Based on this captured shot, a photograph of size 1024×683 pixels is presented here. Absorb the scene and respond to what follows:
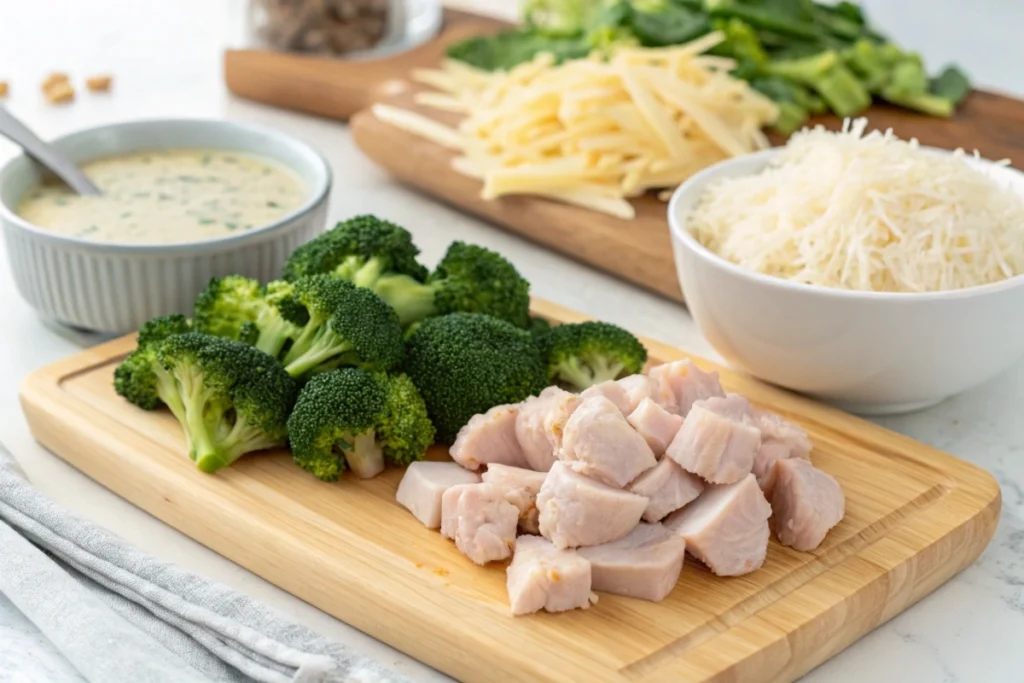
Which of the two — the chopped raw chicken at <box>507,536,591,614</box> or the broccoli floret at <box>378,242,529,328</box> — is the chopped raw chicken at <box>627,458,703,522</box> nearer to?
the chopped raw chicken at <box>507,536,591,614</box>

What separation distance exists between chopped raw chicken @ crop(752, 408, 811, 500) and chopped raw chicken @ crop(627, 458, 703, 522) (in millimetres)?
178

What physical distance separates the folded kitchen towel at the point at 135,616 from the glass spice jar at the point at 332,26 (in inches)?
104

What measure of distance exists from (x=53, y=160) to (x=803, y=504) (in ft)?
7.20

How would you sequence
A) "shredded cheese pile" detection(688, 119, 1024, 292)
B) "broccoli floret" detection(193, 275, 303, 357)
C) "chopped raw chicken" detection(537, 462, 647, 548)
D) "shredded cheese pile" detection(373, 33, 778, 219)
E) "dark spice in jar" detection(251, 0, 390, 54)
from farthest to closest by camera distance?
"dark spice in jar" detection(251, 0, 390, 54), "shredded cheese pile" detection(373, 33, 778, 219), "broccoli floret" detection(193, 275, 303, 357), "shredded cheese pile" detection(688, 119, 1024, 292), "chopped raw chicken" detection(537, 462, 647, 548)

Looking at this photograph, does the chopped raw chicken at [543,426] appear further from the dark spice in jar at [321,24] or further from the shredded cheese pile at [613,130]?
the dark spice in jar at [321,24]

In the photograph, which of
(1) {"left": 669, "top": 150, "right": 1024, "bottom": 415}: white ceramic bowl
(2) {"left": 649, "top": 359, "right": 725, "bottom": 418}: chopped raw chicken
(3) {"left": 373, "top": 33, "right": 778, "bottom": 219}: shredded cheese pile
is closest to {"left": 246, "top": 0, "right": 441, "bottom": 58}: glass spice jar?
(3) {"left": 373, "top": 33, "right": 778, "bottom": 219}: shredded cheese pile

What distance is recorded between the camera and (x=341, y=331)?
267 centimetres

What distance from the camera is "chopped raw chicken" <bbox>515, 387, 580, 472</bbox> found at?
2430 mm

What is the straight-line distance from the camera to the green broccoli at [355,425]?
2547 mm

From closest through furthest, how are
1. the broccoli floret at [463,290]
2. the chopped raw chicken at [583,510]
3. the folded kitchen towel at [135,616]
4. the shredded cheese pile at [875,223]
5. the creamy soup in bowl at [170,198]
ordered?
the folded kitchen towel at [135,616], the chopped raw chicken at [583,510], the shredded cheese pile at [875,223], the broccoli floret at [463,290], the creamy soup in bowl at [170,198]

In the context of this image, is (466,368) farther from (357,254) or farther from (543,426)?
(357,254)

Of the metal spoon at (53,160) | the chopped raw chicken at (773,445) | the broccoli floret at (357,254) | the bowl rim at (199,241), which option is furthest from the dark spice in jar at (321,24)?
the chopped raw chicken at (773,445)

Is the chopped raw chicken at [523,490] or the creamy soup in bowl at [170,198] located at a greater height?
the creamy soup in bowl at [170,198]

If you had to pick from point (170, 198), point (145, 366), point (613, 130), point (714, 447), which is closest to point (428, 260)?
point (613, 130)
